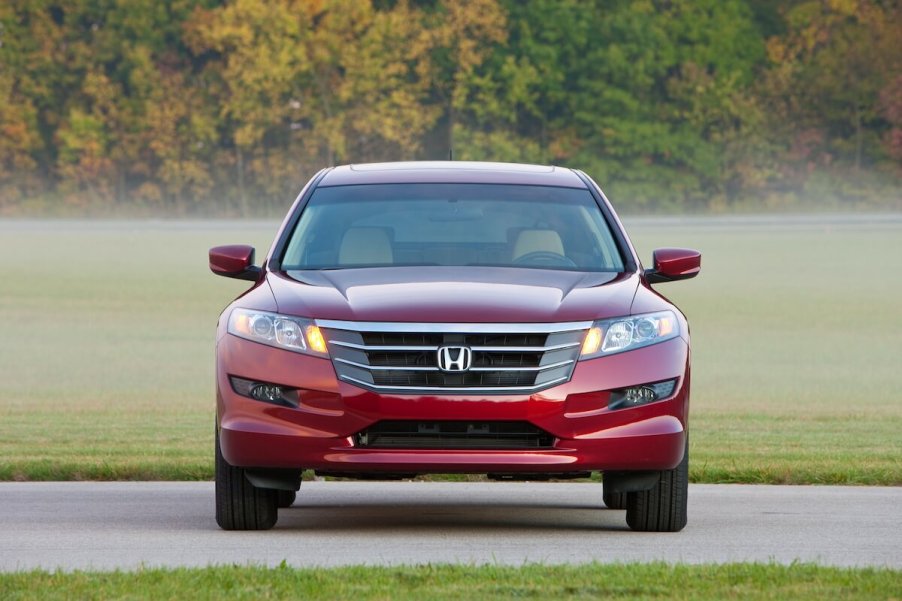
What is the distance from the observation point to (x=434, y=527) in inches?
351

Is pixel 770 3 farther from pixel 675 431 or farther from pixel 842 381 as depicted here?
pixel 675 431

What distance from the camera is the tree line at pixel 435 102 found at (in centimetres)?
7425

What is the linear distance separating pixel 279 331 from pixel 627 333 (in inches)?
60.0

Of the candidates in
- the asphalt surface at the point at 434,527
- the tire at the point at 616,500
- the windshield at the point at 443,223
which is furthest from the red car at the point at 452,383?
the tire at the point at 616,500

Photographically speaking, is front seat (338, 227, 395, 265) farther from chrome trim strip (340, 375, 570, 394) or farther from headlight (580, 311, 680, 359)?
headlight (580, 311, 680, 359)

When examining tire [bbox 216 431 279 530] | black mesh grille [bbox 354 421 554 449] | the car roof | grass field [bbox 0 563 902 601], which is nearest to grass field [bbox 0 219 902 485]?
the car roof

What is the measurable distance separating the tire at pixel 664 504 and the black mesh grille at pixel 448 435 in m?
0.85

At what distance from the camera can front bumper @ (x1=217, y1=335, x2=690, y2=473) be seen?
7.82 metres

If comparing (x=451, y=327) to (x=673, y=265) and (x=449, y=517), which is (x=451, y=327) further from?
(x=449, y=517)

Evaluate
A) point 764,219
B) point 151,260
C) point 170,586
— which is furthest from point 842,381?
point 764,219

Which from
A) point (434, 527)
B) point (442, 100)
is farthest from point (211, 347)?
point (442, 100)

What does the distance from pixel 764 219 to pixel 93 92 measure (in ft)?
90.7

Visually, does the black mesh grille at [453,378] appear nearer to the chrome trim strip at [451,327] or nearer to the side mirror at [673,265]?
the chrome trim strip at [451,327]

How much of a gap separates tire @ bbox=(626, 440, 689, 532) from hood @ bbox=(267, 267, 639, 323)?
89cm
